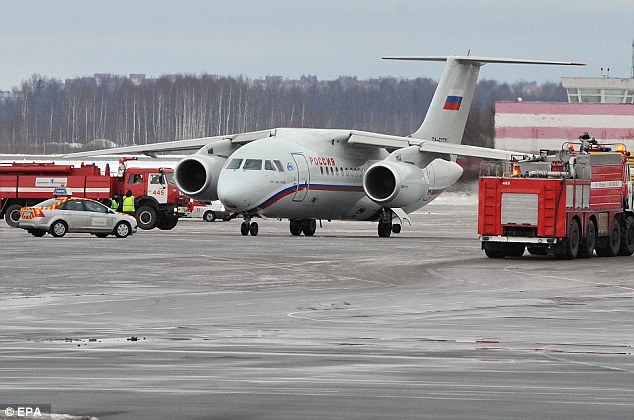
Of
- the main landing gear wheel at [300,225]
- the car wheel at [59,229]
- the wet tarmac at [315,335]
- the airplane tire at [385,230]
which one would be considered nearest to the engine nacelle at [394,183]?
the airplane tire at [385,230]

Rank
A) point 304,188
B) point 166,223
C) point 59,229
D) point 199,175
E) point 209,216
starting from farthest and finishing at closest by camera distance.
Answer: point 209,216, point 166,223, point 199,175, point 304,188, point 59,229

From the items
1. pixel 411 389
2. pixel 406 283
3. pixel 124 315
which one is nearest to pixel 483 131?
pixel 406 283

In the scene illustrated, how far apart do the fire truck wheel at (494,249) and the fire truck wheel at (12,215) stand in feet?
85.1

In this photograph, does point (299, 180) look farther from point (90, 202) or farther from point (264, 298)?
point (264, 298)

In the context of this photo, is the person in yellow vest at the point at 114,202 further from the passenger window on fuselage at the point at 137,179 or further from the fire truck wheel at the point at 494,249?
the fire truck wheel at the point at 494,249

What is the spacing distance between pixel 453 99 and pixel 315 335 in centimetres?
3689

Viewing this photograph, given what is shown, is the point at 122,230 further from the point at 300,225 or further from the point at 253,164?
the point at 300,225

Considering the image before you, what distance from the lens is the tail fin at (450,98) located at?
52906 mm

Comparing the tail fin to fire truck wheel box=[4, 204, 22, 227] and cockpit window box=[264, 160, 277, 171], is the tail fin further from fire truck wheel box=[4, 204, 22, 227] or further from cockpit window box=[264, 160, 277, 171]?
fire truck wheel box=[4, 204, 22, 227]

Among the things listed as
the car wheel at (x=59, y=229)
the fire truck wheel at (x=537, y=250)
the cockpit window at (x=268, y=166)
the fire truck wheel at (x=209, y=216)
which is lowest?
the fire truck wheel at (x=209, y=216)

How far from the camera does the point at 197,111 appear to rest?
172125 mm

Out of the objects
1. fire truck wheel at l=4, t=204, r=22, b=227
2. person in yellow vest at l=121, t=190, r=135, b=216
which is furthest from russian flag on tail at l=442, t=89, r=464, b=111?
fire truck wheel at l=4, t=204, r=22, b=227

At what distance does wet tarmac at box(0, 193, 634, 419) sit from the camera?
37.4 feet

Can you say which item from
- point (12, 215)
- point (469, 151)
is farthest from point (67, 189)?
point (469, 151)
